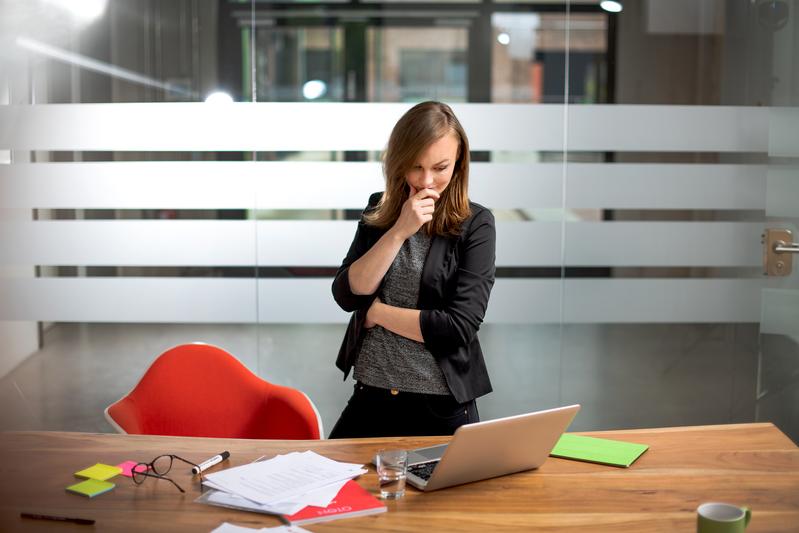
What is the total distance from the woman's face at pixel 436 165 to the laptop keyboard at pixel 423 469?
0.89m

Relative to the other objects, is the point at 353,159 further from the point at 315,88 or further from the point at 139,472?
the point at 139,472

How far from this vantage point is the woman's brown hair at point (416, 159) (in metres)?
2.64

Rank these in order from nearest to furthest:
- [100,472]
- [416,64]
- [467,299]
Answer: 1. [100,472]
2. [467,299]
3. [416,64]

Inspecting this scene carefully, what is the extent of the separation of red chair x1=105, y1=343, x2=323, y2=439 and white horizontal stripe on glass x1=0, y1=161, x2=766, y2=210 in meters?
1.16

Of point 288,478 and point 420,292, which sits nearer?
point 288,478

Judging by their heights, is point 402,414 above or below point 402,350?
below

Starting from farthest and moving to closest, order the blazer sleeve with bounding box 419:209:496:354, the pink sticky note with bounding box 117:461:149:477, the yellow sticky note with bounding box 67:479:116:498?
the blazer sleeve with bounding box 419:209:496:354 < the pink sticky note with bounding box 117:461:149:477 < the yellow sticky note with bounding box 67:479:116:498

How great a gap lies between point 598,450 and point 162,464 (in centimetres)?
111

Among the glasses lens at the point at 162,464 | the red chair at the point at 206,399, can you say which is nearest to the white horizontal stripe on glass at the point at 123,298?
the red chair at the point at 206,399

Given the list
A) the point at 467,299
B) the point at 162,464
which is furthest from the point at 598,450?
the point at 162,464

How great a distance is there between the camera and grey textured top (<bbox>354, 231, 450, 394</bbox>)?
8.63 ft

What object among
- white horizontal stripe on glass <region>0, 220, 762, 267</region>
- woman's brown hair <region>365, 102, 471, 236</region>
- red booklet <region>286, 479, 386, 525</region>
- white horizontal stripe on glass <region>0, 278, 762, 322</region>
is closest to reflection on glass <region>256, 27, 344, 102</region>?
white horizontal stripe on glass <region>0, 220, 762, 267</region>

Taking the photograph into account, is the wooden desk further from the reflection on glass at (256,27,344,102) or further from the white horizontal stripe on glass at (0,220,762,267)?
the reflection on glass at (256,27,344,102)

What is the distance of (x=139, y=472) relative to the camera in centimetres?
211
